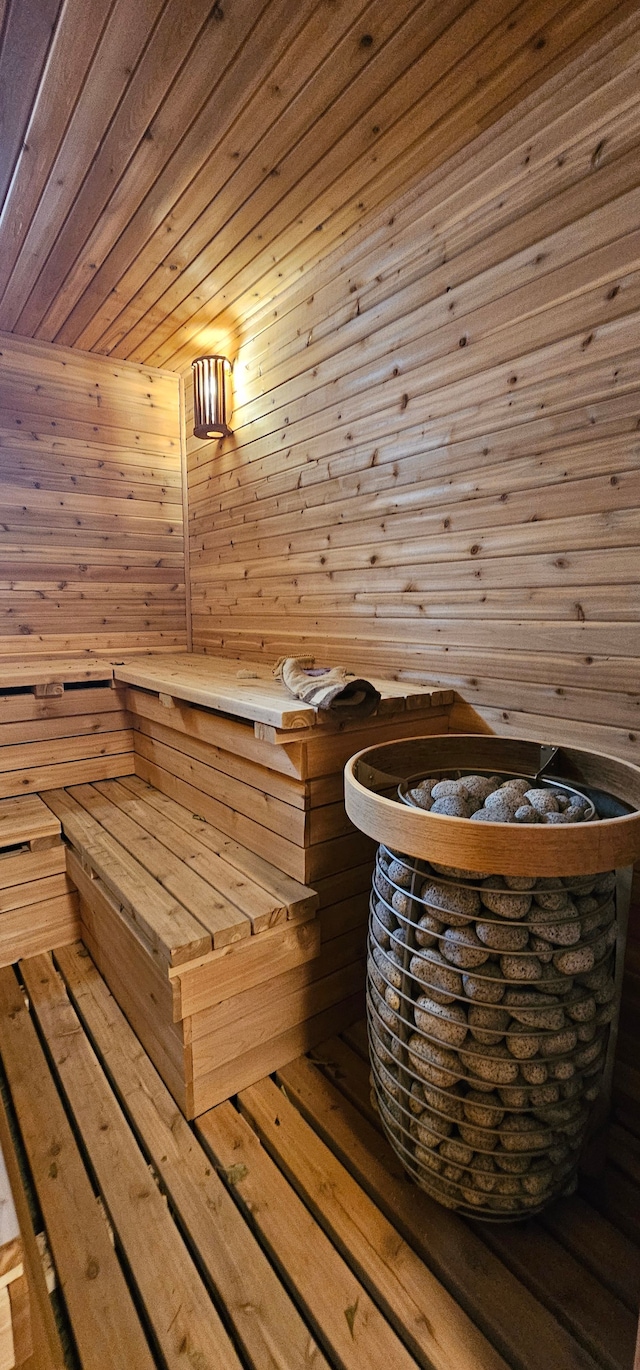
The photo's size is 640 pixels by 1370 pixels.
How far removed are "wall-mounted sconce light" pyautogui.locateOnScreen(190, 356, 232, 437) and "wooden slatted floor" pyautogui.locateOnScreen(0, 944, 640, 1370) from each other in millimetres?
2674

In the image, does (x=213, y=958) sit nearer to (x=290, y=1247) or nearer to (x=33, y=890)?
(x=290, y=1247)

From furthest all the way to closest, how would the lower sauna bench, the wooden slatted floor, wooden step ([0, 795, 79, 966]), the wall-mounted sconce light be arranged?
the wall-mounted sconce light
wooden step ([0, 795, 79, 966])
the lower sauna bench
the wooden slatted floor

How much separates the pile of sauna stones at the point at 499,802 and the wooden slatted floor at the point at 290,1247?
775mm

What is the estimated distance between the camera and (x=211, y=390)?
278 cm

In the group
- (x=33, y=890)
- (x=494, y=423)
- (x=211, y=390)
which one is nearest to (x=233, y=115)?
(x=494, y=423)

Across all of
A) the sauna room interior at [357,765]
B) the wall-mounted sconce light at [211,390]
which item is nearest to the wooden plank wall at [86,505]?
the sauna room interior at [357,765]

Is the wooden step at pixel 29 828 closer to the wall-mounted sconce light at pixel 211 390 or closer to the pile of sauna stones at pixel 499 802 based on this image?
the pile of sauna stones at pixel 499 802

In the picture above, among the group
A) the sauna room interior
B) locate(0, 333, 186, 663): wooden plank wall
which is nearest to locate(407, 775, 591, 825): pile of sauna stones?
the sauna room interior

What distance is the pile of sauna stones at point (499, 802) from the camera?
3.48 feet

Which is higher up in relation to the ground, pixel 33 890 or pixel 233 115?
pixel 233 115

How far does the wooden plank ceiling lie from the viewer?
4.24ft

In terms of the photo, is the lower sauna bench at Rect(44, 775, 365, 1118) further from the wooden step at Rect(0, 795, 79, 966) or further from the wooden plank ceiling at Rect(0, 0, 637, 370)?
the wooden plank ceiling at Rect(0, 0, 637, 370)

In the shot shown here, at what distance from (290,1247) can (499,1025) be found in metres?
0.58

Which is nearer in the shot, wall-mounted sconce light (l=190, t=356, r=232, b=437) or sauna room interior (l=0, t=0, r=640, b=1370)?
sauna room interior (l=0, t=0, r=640, b=1370)
